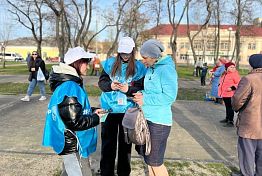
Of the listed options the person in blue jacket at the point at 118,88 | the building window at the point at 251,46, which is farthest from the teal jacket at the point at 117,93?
the building window at the point at 251,46

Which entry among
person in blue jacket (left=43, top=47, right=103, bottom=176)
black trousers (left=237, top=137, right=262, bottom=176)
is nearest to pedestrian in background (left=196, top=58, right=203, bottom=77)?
black trousers (left=237, top=137, right=262, bottom=176)

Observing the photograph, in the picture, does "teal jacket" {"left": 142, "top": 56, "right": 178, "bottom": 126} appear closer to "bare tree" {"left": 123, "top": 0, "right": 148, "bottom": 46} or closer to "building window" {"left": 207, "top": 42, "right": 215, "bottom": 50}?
"bare tree" {"left": 123, "top": 0, "right": 148, "bottom": 46}

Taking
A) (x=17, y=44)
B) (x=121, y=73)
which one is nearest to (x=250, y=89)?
(x=121, y=73)

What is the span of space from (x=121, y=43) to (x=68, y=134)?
129cm

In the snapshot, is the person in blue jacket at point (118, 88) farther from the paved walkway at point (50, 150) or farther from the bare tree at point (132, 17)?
the bare tree at point (132, 17)

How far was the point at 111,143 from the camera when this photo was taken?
3586 millimetres

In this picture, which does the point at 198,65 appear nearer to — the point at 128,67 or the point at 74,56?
the point at 128,67

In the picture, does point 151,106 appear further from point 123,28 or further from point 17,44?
point 17,44

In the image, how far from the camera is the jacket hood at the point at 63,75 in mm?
2572

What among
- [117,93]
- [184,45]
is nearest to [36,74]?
[117,93]

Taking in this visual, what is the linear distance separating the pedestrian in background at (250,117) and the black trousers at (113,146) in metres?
1.45

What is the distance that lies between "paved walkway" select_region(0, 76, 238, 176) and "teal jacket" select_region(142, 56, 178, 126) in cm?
131

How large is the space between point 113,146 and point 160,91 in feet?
3.59

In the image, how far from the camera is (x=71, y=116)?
8.07ft
